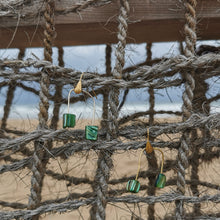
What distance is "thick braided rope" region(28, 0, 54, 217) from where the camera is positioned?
0.65m

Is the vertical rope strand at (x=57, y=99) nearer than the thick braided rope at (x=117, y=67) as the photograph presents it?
No

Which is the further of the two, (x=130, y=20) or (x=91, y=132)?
(x=130, y=20)

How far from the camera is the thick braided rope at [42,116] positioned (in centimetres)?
65

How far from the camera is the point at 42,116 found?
2.19 feet

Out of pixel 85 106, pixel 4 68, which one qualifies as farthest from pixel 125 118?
pixel 4 68

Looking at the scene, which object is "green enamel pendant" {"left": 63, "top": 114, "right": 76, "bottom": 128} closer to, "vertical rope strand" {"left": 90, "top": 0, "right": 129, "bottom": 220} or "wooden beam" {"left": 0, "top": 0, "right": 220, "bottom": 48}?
"vertical rope strand" {"left": 90, "top": 0, "right": 129, "bottom": 220}

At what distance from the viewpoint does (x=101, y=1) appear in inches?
28.0

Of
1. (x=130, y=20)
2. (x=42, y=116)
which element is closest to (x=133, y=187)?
(x=42, y=116)

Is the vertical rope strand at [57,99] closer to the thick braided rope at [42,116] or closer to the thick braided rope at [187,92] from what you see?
the thick braided rope at [42,116]

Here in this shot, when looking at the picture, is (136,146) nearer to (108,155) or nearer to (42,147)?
(108,155)

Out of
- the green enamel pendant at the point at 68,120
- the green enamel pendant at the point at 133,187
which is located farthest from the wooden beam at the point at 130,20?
the green enamel pendant at the point at 133,187

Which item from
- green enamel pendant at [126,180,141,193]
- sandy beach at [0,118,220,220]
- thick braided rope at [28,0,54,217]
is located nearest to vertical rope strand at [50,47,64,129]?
sandy beach at [0,118,220,220]

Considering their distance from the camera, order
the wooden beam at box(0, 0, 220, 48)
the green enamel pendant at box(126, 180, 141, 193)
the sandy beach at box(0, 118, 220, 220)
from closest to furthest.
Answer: the green enamel pendant at box(126, 180, 141, 193) < the wooden beam at box(0, 0, 220, 48) < the sandy beach at box(0, 118, 220, 220)

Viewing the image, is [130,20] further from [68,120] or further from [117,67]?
[68,120]
